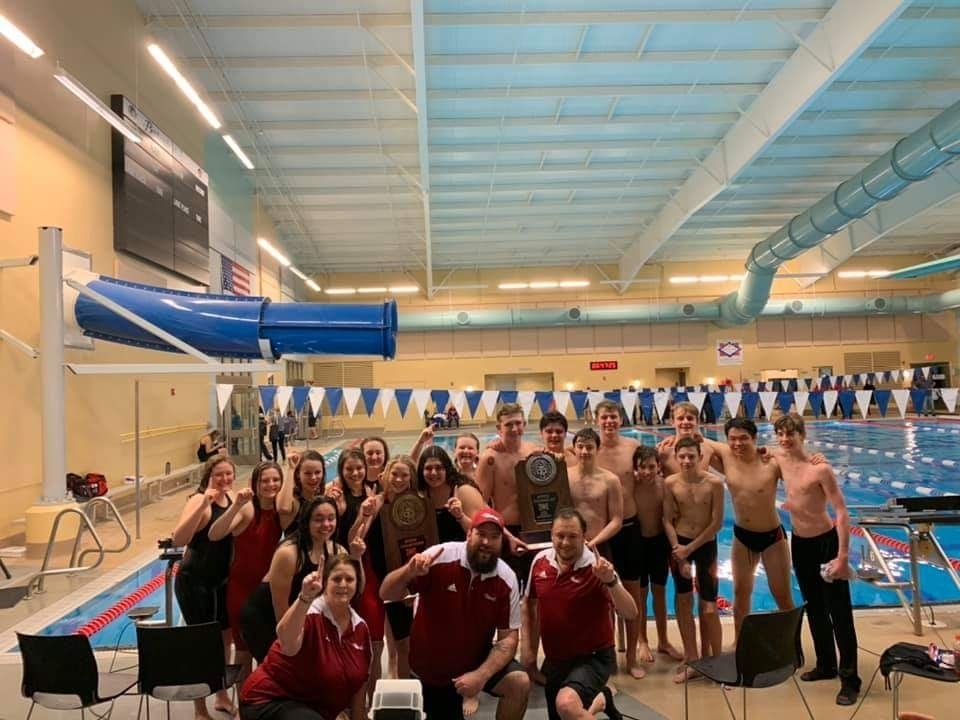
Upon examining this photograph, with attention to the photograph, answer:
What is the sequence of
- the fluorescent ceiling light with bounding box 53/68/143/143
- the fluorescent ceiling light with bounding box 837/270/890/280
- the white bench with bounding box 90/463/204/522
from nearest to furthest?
1. the fluorescent ceiling light with bounding box 53/68/143/143
2. the white bench with bounding box 90/463/204/522
3. the fluorescent ceiling light with bounding box 837/270/890/280

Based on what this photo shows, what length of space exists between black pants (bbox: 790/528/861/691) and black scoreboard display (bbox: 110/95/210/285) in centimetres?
968

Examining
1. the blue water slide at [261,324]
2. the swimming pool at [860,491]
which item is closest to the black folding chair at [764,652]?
the blue water slide at [261,324]

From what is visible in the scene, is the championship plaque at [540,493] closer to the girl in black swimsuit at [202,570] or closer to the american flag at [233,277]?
the girl in black swimsuit at [202,570]

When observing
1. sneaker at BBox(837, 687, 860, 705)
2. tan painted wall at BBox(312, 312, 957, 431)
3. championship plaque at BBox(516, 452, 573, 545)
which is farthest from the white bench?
tan painted wall at BBox(312, 312, 957, 431)

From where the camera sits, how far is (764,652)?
2.62 metres

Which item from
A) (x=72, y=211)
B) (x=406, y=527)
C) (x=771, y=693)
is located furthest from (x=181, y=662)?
(x=72, y=211)

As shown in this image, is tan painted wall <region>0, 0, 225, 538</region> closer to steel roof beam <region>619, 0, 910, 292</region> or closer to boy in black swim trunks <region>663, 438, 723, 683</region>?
boy in black swim trunks <region>663, 438, 723, 683</region>

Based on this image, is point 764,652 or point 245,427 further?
point 245,427

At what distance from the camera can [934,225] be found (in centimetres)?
2038

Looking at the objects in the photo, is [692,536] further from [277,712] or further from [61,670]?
[61,670]

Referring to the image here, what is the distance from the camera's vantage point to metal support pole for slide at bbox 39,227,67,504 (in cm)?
438

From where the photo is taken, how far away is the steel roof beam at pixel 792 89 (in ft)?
26.8

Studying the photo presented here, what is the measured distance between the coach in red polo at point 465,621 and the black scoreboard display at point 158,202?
8.74 m

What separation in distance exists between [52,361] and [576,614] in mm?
4280
